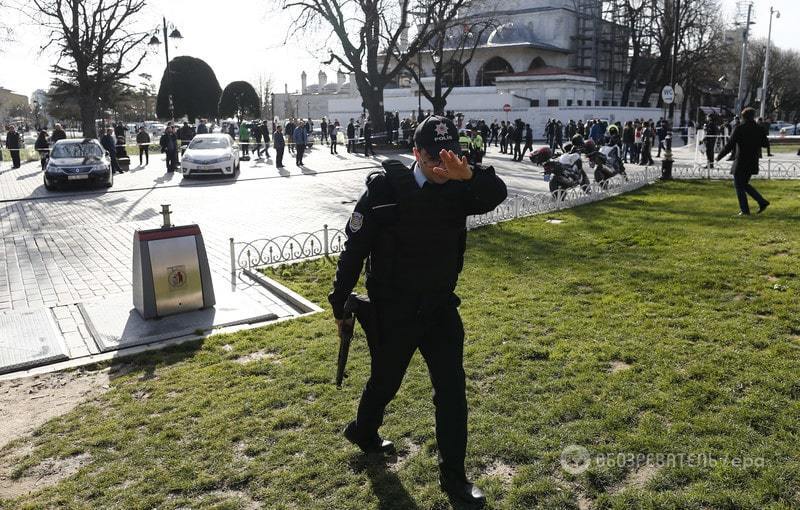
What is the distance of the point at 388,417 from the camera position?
4.29 metres

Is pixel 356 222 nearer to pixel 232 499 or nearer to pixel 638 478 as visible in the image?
pixel 232 499

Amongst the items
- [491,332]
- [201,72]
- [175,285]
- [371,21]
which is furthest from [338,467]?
[201,72]

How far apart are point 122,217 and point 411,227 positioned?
11.9 m

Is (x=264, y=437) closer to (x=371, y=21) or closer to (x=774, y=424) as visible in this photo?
(x=774, y=424)

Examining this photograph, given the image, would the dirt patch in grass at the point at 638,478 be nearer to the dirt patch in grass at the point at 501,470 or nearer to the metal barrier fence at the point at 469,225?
the dirt patch in grass at the point at 501,470

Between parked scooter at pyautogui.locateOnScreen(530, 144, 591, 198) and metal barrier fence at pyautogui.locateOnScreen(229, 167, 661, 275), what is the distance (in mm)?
358

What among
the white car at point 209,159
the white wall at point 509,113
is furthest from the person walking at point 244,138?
the white wall at point 509,113

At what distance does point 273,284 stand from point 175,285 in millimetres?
1408

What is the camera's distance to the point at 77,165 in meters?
18.7

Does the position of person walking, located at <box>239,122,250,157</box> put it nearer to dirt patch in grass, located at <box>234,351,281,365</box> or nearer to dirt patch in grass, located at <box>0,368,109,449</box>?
dirt patch in grass, located at <box>234,351,281,365</box>

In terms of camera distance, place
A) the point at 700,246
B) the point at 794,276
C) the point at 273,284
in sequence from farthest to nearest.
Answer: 1. the point at 700,246
2. the point at 273,284
3. the point at 794,276

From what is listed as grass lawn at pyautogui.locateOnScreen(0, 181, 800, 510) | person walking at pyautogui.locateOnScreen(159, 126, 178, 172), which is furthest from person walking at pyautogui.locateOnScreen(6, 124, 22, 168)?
grass lawn at pyautogui.locateOnScreen(0, 181, 800, 510)

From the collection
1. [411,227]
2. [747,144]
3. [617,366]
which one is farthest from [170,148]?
[411,227]

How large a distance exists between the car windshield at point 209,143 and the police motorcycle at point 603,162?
12481 mm
